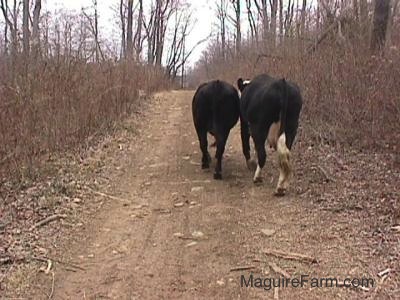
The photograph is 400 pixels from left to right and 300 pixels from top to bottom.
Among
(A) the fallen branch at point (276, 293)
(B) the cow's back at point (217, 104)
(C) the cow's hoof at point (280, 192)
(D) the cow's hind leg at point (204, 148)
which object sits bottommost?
(A) the fallen branch at point (276, 293)

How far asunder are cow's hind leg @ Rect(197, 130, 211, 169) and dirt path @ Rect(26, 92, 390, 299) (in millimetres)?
202

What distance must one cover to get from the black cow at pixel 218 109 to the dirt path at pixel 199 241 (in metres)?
0.58

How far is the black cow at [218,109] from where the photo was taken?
768 cm

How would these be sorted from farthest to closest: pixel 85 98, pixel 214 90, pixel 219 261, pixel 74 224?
pixel 85 98 < pixel 214 90 < pixel 74 224 < pixel 219 261

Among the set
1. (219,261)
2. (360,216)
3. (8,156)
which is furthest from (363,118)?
(8,156)

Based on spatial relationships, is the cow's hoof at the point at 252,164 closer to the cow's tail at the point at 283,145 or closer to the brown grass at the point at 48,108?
the cow's tail at the point at 283,145

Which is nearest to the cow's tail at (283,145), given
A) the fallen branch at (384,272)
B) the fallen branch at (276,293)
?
the fallen branch at (384,272)

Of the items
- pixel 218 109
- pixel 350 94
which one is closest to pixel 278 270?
pixel 218 109

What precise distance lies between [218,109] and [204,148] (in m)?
0.82

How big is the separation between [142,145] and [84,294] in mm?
6343

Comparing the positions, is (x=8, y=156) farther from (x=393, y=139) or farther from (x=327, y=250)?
(x=393, y=139)

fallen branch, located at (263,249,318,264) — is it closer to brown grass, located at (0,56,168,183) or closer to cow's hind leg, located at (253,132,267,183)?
cow's hind leg, located at (253,132,267,183)

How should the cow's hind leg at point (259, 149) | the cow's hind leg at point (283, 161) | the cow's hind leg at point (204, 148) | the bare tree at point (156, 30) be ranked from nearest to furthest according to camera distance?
the cow's hind leg at point (283, 161)
the cow's hind leg at point (259, 149)
the cow's hind leg at point (204, 148)
the bare tree at point (156, 30)

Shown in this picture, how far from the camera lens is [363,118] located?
838 cm
